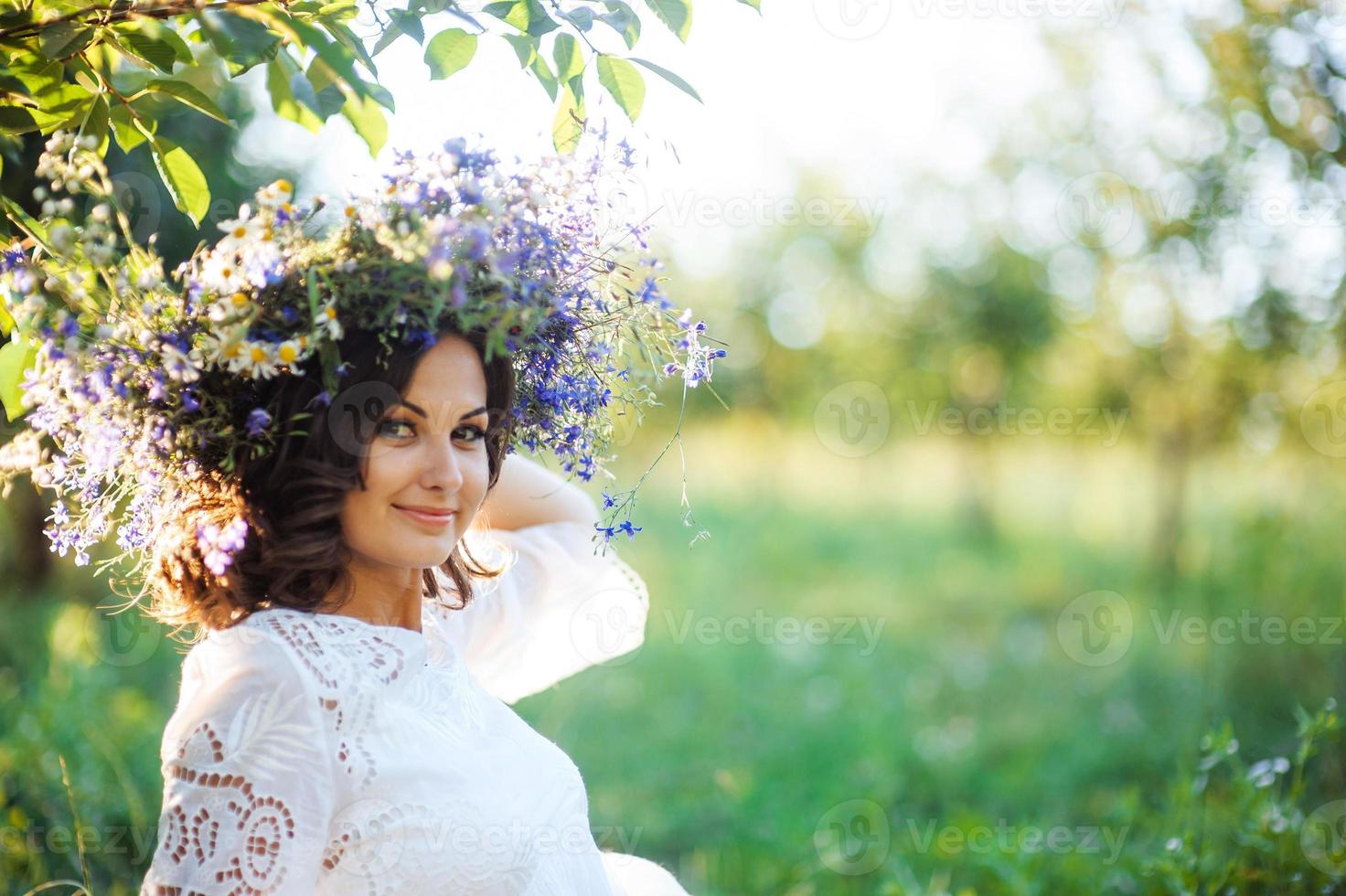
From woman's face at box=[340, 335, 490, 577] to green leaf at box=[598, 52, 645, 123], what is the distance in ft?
1.60

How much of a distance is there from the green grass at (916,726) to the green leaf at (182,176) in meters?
2.08

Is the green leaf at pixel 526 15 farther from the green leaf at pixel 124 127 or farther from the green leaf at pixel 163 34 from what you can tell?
the green leaf at pixel 124 127

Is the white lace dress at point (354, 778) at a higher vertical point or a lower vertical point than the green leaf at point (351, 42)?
lower

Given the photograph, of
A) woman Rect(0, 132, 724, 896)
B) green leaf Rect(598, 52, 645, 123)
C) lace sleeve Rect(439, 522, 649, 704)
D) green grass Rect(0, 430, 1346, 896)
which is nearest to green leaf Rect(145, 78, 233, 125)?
woman Rect(0, 132, 724, 896)

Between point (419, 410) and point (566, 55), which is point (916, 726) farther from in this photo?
point (566, 55)

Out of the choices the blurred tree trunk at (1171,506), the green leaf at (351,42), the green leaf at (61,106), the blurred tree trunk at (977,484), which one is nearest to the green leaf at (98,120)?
the green leaf at (61,106)

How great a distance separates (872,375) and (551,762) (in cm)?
1214

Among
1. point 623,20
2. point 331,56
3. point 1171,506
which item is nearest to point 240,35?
point 331,56

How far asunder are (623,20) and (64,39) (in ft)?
2.80

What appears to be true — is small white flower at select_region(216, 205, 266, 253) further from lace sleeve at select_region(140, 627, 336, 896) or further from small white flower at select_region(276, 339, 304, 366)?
lace sleeve at select_region(140, 627, 336, 896)

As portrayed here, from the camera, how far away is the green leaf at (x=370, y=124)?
1.72 metres

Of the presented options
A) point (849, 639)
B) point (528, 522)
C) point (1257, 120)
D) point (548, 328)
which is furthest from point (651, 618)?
point (548, 328)

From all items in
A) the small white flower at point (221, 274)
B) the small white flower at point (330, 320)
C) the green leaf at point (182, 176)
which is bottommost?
the small white flower at point (330, 320)

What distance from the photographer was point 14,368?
174 centimetres
